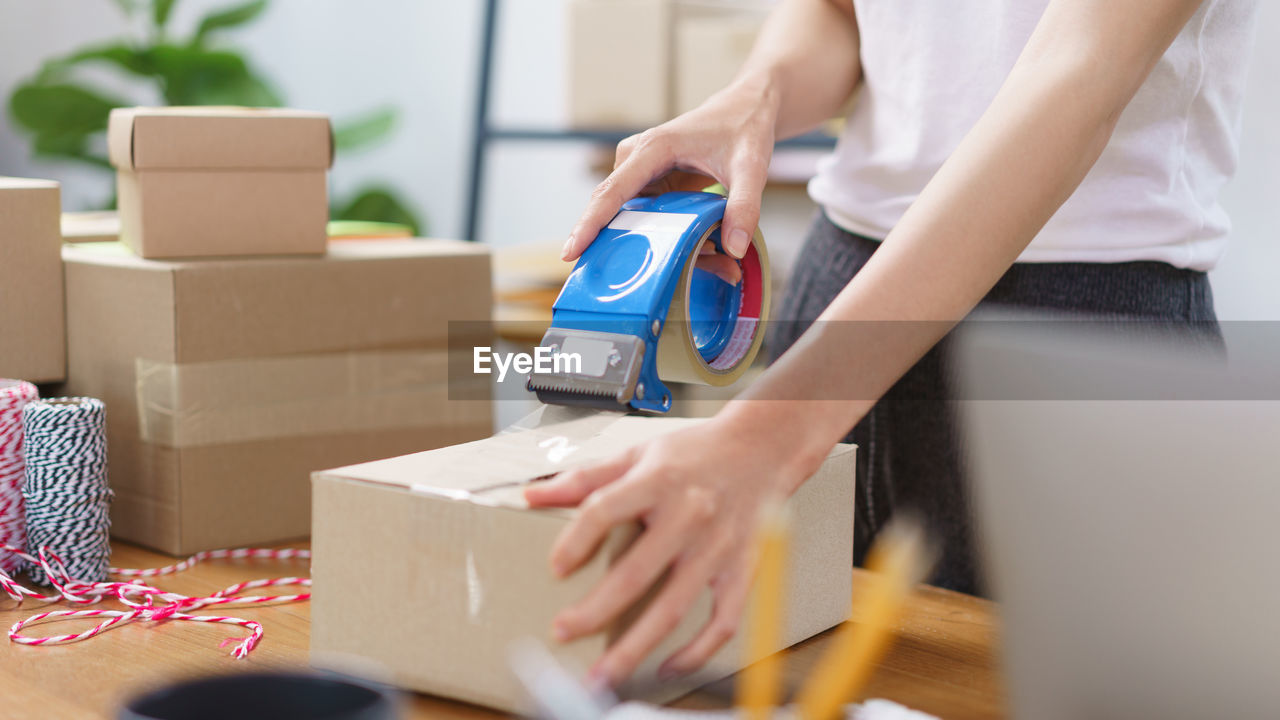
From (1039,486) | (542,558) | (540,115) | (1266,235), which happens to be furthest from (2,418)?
(540,115)

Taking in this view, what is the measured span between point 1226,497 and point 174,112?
846 mm

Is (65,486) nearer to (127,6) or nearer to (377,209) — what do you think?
(377,209)

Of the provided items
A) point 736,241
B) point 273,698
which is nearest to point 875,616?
point 273,698

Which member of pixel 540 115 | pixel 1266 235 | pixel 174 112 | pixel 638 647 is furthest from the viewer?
pixel 540 115

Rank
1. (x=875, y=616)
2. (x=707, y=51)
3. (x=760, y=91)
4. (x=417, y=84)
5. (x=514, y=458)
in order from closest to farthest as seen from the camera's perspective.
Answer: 1. (x=875, y=616)
2. (x=514, y=458)
3. (x=760, y=91)
4. (x=707, y=51)
5. (x=417, y=84)

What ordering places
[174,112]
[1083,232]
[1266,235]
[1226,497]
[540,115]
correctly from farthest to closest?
1. [540,115]
2. [1266,235]
3. [174,112]
4. [1083,232]
5. [1226,497]

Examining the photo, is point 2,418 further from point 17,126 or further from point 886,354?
point 17,126

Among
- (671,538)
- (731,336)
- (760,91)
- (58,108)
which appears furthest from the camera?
(58,108)

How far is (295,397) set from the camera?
0.96 m

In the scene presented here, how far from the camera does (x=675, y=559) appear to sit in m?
0.50

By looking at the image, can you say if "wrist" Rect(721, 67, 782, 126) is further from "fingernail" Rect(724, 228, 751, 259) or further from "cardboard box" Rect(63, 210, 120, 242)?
"cardboard box" Rect(63, 210, 120, 242)

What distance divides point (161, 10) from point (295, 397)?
2.00 metres

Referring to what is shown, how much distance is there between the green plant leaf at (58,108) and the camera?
8.19ft

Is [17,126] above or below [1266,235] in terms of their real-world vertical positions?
above
